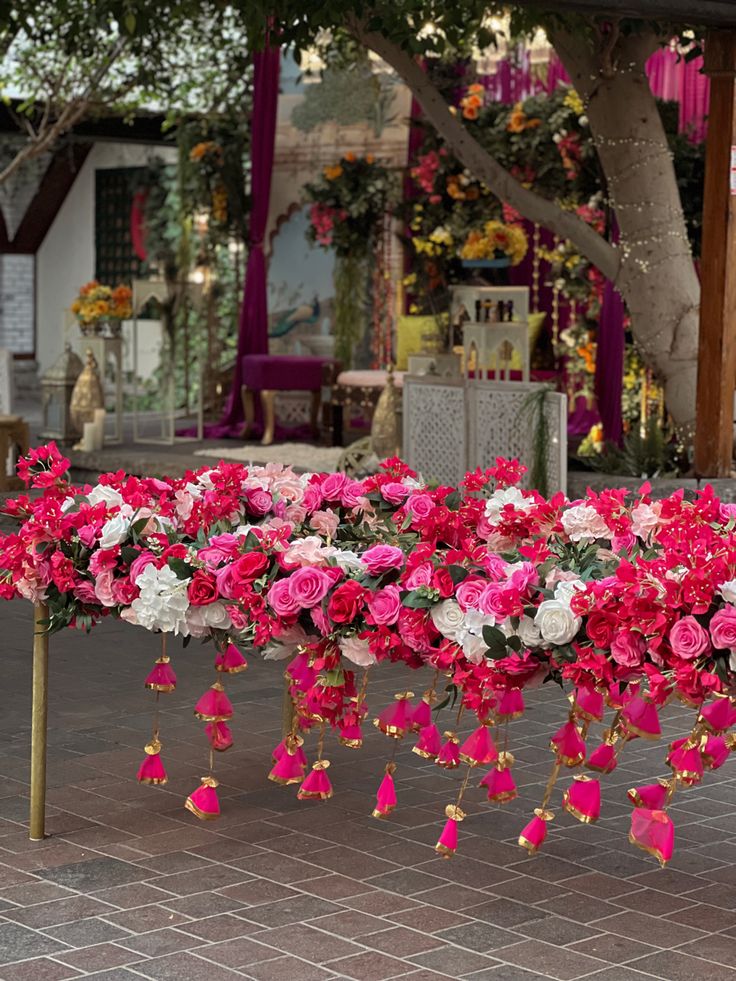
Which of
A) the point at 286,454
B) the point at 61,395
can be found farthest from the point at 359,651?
the point at 61,395

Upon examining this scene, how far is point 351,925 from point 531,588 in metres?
0.80

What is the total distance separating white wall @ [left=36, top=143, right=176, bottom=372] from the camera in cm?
1675

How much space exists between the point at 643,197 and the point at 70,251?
9.67 m

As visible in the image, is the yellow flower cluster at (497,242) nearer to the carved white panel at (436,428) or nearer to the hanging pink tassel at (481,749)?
the carved white panel at (436,428)

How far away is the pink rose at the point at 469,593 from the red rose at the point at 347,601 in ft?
0.71

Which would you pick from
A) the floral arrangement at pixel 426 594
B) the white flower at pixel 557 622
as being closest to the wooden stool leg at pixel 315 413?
the floral arrangement at pixel 426 594

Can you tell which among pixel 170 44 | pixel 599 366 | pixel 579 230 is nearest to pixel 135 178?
pixel 170 44

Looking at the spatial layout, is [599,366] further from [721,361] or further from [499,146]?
[721,361]

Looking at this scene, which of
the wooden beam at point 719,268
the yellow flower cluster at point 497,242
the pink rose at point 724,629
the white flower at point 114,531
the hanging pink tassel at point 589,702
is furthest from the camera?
the yellow flower cluster at point 497,242

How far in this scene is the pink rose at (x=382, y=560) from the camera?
11.9 feet

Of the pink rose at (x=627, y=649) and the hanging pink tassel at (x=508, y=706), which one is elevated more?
the pink rose at (x=627, y=649)

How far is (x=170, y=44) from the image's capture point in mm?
13375

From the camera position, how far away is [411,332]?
12688 mm

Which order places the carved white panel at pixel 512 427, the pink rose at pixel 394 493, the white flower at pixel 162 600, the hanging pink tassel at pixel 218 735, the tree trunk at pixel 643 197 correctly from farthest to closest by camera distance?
the tree trunk at pixel 643 197 < the carved white panel at pixel 512 427 < the pink rose at pixel 394 493 < the hanging pink tassel at pixel 218 735 < the white flower at pixel 162 600
